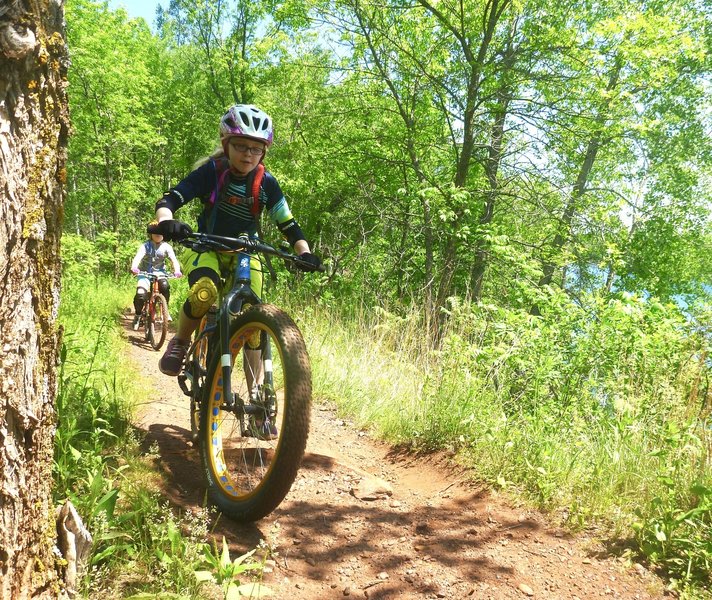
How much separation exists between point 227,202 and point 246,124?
Answer: 1.82 ft

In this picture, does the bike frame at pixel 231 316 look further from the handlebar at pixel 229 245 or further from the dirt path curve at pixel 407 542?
the dirt path curve at pixel 407 542

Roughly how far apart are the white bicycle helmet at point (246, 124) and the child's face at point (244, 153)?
0.06 m

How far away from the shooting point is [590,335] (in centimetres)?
452

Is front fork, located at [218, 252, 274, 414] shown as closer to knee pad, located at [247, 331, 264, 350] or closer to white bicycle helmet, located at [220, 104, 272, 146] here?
knee pad, located at [247, 331, 264, 350]

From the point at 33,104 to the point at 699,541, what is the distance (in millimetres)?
3450

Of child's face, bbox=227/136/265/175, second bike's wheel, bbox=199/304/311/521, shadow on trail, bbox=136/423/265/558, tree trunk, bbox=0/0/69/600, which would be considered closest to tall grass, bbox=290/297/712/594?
second bike's wheel, bbox=199/304/311/521

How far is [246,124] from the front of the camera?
130 inches

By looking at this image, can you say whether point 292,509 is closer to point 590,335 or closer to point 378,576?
point 378,576

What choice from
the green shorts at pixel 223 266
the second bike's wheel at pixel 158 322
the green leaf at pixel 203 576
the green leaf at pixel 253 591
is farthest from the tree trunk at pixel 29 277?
the second bike's wheel at pixel 158 322

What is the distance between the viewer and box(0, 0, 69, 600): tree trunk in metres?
1.48

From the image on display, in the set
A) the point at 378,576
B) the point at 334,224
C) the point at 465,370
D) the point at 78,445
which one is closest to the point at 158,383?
the point at 78,445

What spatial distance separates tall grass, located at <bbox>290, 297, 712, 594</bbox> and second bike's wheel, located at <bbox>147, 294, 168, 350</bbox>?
344cm

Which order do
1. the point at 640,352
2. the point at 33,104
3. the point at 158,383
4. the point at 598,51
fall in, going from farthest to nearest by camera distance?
the point at 598,51
the point at 158,383
the point at 640,352
the point at 33,104

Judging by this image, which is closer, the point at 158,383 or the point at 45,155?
the point at 45,155
